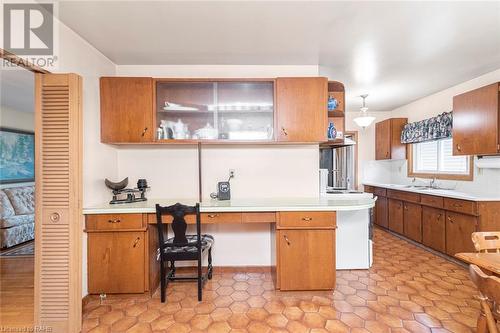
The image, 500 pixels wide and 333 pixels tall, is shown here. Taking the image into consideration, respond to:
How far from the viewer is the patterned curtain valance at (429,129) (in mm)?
3604

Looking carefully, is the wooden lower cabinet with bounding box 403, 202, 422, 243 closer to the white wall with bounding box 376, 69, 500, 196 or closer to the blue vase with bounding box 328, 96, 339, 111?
the white wall with bounding box 376, 69, 500, 196

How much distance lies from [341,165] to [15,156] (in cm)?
662

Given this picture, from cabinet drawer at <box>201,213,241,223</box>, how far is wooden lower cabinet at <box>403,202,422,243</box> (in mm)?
3047

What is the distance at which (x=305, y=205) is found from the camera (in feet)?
7.52

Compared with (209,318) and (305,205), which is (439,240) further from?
(209,318)

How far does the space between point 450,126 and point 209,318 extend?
4098 millimetres

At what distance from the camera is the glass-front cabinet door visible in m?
2.64

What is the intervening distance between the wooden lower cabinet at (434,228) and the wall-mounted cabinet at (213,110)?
221 centimetres

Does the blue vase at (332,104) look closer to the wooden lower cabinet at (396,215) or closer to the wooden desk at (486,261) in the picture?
the wooden desk at (486,261)

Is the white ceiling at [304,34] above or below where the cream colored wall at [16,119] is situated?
above

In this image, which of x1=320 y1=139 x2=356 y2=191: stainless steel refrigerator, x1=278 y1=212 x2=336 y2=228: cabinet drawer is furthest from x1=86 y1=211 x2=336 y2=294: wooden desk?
x1=320 y1=139 x2=356 y2=191: stainless steel refrigerator

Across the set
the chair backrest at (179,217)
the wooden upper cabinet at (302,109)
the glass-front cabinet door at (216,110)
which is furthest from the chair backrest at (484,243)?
the chair backrest at (179,217)

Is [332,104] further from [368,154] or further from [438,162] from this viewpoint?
[368,154]

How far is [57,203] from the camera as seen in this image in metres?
1.83
